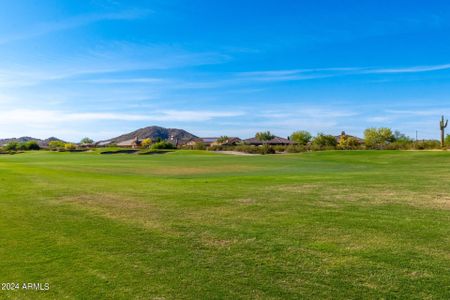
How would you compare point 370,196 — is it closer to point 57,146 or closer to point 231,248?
point 231,248

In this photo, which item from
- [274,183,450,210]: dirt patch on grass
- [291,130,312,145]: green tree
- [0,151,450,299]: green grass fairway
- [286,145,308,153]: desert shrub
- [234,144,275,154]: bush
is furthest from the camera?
[291,130,312,145]: green tree

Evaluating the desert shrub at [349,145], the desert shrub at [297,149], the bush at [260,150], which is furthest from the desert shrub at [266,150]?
the desert shrub at [349,145]

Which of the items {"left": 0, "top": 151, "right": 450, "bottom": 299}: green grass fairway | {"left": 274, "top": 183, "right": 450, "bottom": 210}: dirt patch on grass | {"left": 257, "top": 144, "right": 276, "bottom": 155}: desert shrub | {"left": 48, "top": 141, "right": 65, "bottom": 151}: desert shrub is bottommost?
{"left": 0, "top": 151, "right": 450, "bottom": 299}: green grass fairway

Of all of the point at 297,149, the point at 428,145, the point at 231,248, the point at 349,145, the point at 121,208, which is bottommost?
the point at 231,248

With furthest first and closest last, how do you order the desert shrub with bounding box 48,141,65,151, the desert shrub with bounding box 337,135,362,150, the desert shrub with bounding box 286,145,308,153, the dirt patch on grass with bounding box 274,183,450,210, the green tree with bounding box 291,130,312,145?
the green tree with bounding box 291,130,312,145 < the desert shrub with bounding box 48,141,65,151 < the desert shrub with bounding box 337,135,362,150 < the desert shrub with bounding box 286,145,308,153 < the dirt patch on grass with bounding box 274,183,450,210

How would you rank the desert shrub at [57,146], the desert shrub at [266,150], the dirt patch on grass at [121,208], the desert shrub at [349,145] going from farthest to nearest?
the desert shrub at [57,146] < the desert shrub at [266,150] < the desert shrub at [349,145] < the dirt patch on grass at [121,208]

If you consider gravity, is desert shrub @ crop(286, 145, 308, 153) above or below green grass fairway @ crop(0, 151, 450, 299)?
above

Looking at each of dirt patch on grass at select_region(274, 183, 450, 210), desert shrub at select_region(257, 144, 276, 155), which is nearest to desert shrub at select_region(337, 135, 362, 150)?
desert shrub at select_region(257, 144, 276, 155)

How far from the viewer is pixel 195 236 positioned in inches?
334

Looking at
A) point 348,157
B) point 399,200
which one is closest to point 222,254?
point 399,200

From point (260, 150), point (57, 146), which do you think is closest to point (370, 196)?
point (260, 150)

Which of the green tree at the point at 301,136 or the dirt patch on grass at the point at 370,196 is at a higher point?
the green tree at the point at 301,136

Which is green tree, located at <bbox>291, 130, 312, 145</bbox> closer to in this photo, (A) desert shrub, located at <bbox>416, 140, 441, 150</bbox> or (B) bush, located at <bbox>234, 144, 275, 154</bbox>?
(B) bush, located at <bbox>234, 144, 275, 154</bbox>

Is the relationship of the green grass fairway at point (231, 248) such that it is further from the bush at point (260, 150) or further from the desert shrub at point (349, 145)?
the bush at point (260, 150)
